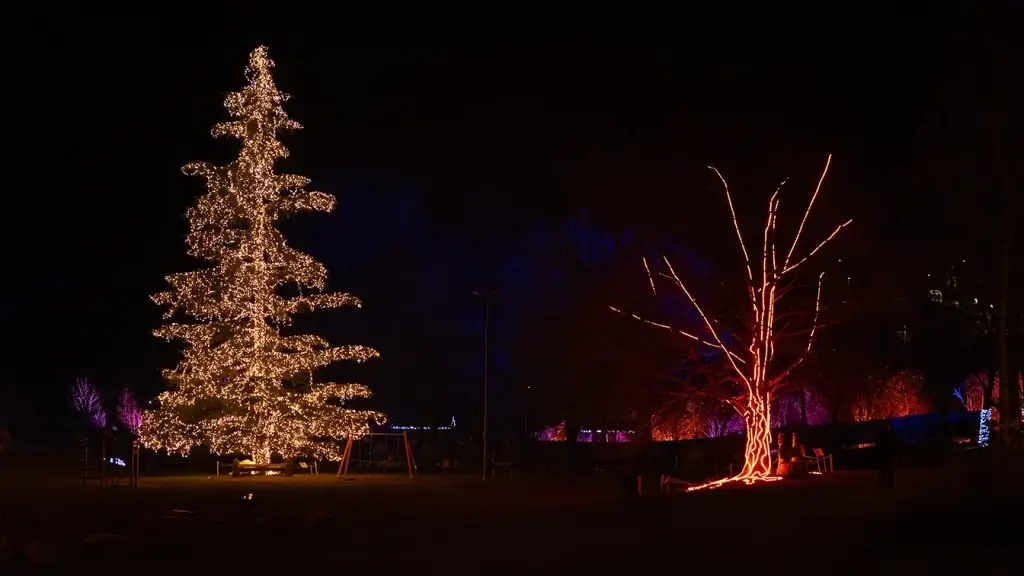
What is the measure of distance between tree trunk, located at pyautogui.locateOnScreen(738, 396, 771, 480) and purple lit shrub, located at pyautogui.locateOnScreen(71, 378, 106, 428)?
5764 centimetres

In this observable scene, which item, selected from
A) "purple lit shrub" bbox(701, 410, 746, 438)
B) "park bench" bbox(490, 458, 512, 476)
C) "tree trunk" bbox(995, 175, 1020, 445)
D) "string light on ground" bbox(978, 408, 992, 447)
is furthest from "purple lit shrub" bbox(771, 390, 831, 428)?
"tree trunk" bbox(995, 175, 1020, 445)

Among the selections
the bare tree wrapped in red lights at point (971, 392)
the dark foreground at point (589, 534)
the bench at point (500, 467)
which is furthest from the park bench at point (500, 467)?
the bare tree wrapped in red lights at point (971, 392)

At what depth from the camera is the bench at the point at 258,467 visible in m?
43.2

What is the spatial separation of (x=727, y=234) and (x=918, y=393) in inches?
748

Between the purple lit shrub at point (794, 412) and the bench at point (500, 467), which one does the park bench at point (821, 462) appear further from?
the purple lit shrub at point (794, 412)

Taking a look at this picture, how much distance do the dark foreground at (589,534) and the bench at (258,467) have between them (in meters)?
14.1

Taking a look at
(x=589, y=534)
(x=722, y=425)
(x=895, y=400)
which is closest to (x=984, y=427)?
(x=895, y=400)

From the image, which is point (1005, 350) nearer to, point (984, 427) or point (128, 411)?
point (984, 427)

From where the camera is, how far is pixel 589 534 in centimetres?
1895

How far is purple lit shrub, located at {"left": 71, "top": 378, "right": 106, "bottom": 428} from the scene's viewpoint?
8038cm

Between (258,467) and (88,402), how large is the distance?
137ft

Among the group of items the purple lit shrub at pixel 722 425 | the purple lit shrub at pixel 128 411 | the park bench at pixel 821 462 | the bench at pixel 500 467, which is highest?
the purple lit shrub at pixel 128 411

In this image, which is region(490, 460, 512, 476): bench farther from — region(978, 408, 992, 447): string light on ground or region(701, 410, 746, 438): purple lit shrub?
region(978, 408, 992, 447): string light on ground

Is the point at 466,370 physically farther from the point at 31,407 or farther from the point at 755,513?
the point at 755,513
